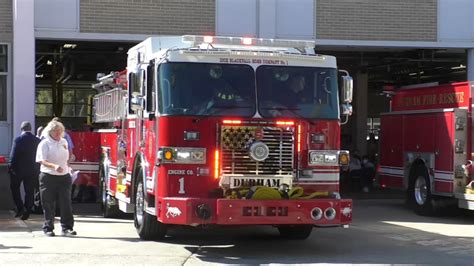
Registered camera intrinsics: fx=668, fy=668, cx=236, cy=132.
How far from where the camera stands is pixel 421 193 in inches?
573

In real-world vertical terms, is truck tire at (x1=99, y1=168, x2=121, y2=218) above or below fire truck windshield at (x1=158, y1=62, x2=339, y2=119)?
below

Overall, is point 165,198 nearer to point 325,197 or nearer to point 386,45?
point 325,197

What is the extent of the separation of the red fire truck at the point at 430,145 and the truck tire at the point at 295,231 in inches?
167

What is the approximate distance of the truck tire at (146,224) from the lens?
31.0 ft

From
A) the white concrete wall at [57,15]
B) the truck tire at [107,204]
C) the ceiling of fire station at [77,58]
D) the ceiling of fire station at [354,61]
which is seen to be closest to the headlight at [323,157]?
the truck tire at [107,204]

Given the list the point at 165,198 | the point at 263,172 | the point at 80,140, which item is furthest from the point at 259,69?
the point at 80,140

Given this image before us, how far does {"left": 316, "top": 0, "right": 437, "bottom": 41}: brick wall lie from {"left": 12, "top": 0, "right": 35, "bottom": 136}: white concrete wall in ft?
22.0

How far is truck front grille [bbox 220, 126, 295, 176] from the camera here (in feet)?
27.5

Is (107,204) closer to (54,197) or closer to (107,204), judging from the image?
(107,204)

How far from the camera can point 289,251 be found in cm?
912

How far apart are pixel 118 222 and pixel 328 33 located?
7.21 m

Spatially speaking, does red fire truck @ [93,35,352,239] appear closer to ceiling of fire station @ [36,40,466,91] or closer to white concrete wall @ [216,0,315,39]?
white concrete wall @ [216,0,315,39]

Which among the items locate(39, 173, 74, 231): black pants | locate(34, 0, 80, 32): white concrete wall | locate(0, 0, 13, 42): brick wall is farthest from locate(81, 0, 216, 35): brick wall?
locate(39, 173, 74, 231): black pants

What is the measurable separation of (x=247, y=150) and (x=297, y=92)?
1078 millimetres
